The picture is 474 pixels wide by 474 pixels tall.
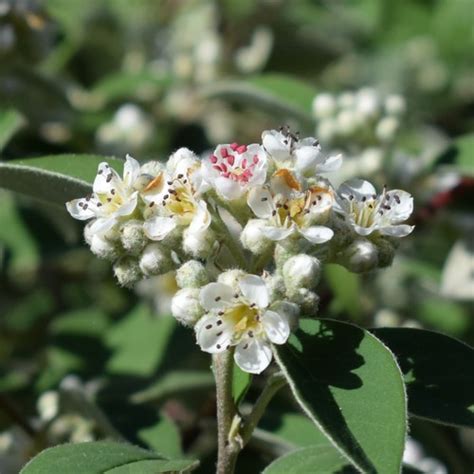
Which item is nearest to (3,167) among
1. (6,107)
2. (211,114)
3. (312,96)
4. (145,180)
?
(145,180)

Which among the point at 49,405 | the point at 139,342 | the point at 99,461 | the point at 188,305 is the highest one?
the point at 188,305

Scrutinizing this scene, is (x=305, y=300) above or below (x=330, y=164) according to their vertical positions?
below

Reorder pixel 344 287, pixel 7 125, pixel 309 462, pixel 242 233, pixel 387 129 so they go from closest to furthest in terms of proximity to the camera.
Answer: pixel 242 233 < pixel 309 462 < pixel 7 125 < pixel 344 287 < pixel 387 129

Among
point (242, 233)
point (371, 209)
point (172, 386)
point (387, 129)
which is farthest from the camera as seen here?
point (387, 129)

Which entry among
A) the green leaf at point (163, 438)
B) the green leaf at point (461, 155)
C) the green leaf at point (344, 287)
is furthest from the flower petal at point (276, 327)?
the green leaf at point (461, 155)

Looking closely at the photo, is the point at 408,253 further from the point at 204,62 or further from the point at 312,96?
the point at 204,62

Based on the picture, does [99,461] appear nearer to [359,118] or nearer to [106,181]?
[106,181]

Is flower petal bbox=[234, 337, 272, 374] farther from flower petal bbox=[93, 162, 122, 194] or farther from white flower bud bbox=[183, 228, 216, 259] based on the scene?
flower petal bbox=[93, 162, 122, 194]

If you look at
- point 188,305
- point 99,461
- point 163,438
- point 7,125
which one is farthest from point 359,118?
point 99,461

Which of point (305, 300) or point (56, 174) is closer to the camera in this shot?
point (305, 300)

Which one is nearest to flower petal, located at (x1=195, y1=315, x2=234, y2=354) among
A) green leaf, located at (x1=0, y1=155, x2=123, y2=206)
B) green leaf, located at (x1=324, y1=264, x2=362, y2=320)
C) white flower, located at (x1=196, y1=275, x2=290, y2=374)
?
white flower, located at (x1=196, y1=275, x2=290, y2=374)
